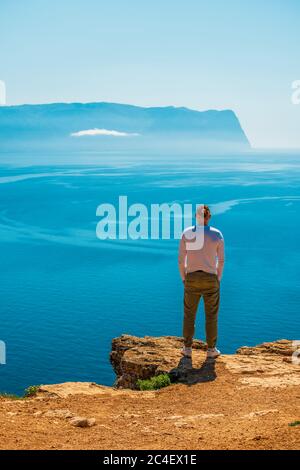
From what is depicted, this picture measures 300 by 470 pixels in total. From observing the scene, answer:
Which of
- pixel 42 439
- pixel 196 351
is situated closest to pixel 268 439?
pixel 42 439

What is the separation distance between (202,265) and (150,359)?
2239 mm

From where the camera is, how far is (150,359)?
10945 mm

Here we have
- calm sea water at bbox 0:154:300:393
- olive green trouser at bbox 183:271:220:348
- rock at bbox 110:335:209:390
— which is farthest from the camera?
calm sea water at bbox 0:154:300:393

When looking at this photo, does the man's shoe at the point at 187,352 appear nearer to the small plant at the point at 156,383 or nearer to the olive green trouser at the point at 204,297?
the olive green trouser at the point at 204,297

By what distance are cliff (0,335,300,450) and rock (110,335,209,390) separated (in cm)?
2

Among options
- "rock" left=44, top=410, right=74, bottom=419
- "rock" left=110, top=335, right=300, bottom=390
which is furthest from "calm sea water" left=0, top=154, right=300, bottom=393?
"rock" left=44, top=410, right=74, bottom=419

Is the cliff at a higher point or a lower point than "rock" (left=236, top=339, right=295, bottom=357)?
lower

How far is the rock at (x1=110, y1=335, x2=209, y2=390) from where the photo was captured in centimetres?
1026

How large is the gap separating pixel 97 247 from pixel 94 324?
1460 inches

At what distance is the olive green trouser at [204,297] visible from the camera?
386 inches

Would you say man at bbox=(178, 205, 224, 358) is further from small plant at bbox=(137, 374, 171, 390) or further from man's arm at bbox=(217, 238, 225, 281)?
small plant at bbox=(137, 374, 171, 390)

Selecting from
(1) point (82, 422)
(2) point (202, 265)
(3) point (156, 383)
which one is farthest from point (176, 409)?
(2) point (202, 265)

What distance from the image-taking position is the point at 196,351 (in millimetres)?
11141

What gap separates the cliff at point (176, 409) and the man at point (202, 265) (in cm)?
85
